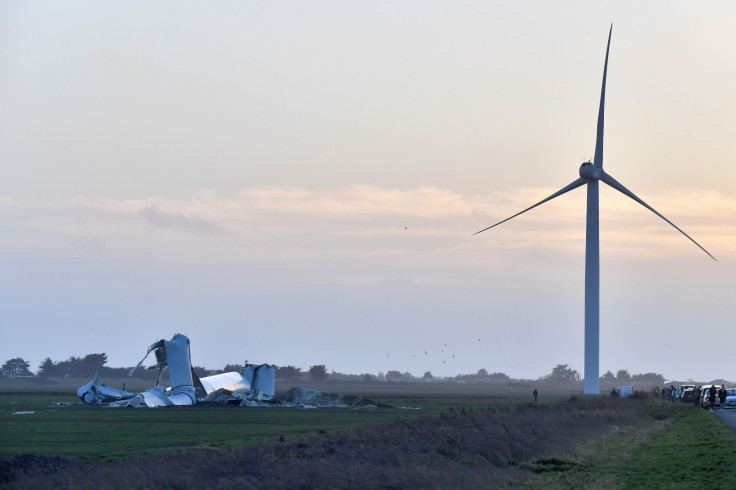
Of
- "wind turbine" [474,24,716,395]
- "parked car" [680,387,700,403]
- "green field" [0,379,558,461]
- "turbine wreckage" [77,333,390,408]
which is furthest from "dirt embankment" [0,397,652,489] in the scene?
"parked car" [680,387,700,403]

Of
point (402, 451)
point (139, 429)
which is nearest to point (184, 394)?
point (139, 429)

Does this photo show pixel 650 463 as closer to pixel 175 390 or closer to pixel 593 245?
pixel 593 245

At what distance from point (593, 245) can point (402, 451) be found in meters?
47.5

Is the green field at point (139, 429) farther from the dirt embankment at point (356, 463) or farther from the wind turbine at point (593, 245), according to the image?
the wind turbine at point (593, 245)

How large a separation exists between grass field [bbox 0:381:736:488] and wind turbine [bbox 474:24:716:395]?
63.4 ft

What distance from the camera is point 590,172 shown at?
265 feet

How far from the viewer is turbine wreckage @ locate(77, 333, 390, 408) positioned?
85.9m

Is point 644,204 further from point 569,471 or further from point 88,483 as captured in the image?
point 88,483

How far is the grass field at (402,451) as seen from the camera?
28.3 m

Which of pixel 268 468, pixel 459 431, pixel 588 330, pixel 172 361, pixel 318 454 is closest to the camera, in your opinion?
pixel 268 468

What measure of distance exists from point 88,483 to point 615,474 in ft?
49.7

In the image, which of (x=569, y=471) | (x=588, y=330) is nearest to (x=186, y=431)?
(x=569, y=471)

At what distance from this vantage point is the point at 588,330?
78.4 m

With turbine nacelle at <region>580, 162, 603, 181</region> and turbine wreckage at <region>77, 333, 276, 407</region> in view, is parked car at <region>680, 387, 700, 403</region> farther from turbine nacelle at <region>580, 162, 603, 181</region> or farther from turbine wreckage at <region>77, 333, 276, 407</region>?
turbine wreckage at <region>77, 333, 276, 407</region>
